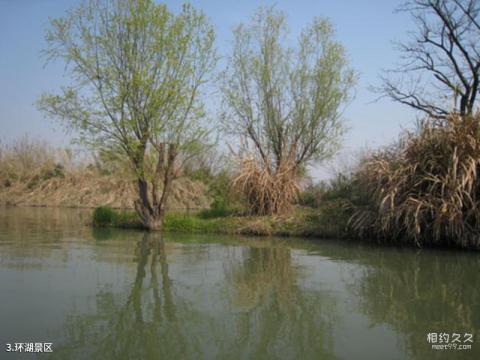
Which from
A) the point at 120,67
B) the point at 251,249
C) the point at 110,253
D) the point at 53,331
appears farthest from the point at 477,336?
the point at 120,67

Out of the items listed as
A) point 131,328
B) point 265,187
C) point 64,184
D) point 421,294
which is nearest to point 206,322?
point 131,328

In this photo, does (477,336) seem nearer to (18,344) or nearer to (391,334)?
(391,334)

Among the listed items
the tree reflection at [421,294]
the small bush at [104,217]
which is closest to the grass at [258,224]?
the small bush at [104,217]

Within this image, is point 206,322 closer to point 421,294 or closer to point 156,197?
point 421,294

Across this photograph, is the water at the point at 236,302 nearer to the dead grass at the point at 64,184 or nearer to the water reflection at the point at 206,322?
the water reflection at the point at 206,322

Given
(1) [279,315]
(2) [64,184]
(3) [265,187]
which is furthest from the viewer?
(2) [64,184]

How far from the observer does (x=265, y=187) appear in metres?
13.0

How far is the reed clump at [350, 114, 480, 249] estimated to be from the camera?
29.0 ft

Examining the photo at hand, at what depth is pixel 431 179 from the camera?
9078 mm

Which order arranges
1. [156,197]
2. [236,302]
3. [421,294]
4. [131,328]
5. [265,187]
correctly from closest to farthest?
1. [131,328]
2. [236,302]
3. [421,294]
4. [265,187]
5. [156,197]

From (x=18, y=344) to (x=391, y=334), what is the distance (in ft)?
10.9

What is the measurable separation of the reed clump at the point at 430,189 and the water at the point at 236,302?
669 mm

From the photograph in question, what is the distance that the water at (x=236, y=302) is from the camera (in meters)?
3.89

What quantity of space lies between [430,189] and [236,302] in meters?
5.82
